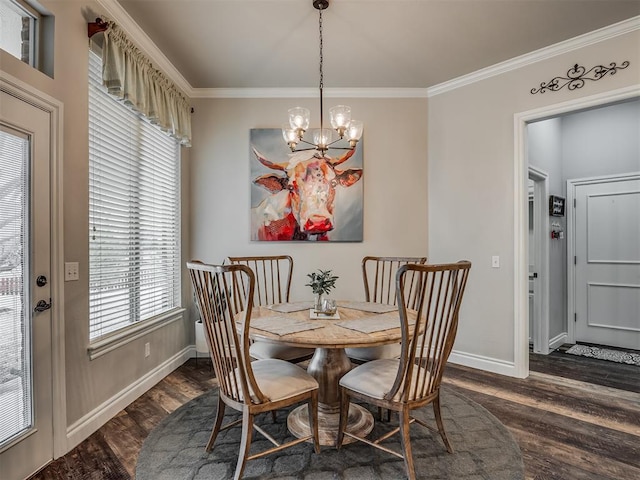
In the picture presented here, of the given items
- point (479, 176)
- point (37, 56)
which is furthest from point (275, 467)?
point (479, 176)

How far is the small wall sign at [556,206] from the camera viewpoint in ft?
12.9

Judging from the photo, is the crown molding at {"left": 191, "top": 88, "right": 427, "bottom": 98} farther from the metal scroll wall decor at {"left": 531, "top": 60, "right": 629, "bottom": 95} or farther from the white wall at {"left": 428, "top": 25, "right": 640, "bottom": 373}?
the metal scroll wall decor at {"left": 531, "top": 60, "right": 629, "bottom": 95}

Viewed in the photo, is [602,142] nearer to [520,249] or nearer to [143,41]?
[520,249]

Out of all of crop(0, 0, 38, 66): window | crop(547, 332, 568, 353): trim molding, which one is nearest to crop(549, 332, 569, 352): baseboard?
crop(547, 332, 568, 353): trim molding

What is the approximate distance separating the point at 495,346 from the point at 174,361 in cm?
298

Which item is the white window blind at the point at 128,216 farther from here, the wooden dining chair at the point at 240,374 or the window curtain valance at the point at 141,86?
the wooden dining chair at the point at 240,374

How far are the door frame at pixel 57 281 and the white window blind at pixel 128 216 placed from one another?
1.07ft

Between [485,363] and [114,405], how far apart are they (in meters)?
3.09

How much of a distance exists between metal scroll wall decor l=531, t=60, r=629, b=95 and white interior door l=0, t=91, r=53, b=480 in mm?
3621

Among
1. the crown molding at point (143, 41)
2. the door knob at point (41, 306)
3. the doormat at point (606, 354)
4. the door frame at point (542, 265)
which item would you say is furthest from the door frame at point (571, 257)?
the door knob at point (41, 306)

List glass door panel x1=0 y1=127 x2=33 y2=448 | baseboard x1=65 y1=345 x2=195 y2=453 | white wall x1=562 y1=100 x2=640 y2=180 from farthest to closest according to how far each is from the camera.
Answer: white wall x1=562 y1=100 x2=640 y2=180
baseboard x1=65 y1=345 x2=195 y2=453
glass door panel x1=0 y1=127 x2=33 y2=448

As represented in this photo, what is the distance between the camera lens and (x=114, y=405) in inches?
94.1

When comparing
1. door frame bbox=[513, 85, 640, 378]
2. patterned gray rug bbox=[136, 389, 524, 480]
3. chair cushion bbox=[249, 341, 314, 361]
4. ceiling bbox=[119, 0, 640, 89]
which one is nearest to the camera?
patterned gray rug bbox=[136, 389, 524, 480]

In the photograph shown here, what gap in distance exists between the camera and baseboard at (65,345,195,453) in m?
2.05
